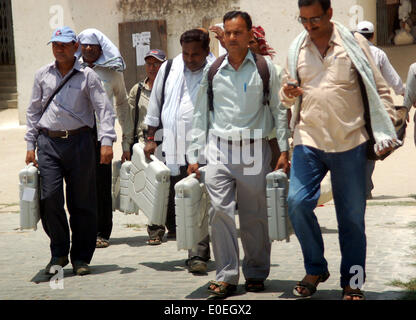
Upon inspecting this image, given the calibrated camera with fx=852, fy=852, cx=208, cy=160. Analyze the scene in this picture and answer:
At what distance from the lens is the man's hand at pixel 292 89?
17.6ft

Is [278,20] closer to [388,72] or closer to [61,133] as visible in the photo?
[388,72]

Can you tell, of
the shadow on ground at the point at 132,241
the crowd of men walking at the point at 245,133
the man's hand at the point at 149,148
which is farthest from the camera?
the shadow on ground at the point at 132,241

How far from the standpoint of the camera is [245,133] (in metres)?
5.80

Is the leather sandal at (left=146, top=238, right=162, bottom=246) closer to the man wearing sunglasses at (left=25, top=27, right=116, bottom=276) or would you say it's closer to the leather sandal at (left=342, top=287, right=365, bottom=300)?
the man wearing sunglasses at (left=25, top=27, right=116, bottom=276)

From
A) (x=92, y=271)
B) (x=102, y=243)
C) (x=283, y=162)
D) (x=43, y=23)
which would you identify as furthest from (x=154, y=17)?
(x=283, y=162)

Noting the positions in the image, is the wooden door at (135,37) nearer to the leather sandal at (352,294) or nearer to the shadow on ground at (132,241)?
the shadow on ground at (132,241)

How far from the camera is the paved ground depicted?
600 cm

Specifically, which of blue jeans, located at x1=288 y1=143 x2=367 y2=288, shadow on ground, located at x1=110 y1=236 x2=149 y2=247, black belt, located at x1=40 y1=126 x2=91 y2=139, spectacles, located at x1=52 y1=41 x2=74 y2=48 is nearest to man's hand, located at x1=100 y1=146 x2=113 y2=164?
black belt, located at x1=40 y1=126 x2=91 y2=139

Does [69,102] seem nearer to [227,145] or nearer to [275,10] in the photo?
[227,145]

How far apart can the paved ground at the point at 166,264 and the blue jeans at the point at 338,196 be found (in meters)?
0.35

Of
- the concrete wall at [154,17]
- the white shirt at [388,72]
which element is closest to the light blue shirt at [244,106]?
the white shirt at [388,72]

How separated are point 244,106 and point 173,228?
2.97 metres

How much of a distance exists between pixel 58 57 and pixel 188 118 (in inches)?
46.3

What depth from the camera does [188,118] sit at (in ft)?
23.4
